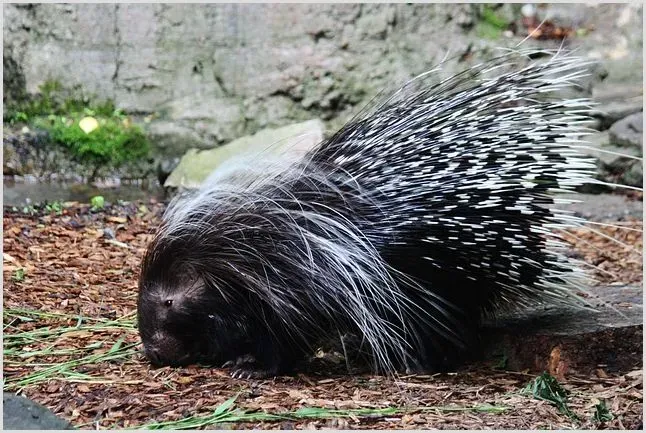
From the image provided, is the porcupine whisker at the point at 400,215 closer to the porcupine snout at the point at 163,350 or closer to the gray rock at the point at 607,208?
the porcupine snout at the point at 163,350

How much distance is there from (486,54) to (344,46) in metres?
1.42

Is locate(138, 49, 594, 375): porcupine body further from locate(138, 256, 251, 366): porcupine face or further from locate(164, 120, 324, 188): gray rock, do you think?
locate(164, 120, 324, 188): gray rock

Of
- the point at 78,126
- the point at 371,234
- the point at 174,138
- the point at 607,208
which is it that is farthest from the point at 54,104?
the point at 371,234

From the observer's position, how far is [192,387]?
3.12m

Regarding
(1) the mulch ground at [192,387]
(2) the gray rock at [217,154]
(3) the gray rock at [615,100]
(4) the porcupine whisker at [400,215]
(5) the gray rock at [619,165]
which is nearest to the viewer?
(1) the mulch ground at [192,387]

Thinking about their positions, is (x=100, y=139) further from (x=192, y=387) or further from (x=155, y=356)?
(x=192, y=387)

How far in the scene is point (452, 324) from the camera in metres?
3.55

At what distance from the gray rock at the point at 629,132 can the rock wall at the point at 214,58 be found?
1868mm

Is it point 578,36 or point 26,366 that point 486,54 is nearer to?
point 578,36

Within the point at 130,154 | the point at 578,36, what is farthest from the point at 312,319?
the point at 578,36

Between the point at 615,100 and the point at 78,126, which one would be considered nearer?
the point at 78,126

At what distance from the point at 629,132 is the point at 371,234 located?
16.0 feet

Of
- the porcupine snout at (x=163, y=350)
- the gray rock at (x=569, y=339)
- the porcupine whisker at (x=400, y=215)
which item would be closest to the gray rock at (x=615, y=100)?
the gray rock at (x=569, y=339)

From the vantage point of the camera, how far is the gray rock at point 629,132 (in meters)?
7.34
